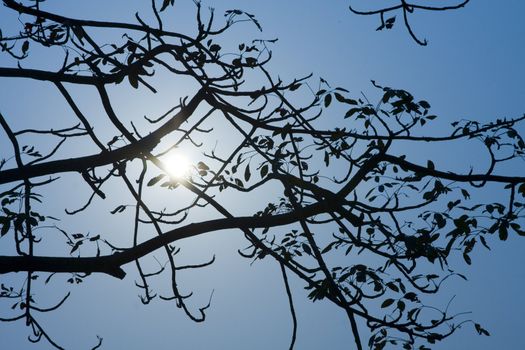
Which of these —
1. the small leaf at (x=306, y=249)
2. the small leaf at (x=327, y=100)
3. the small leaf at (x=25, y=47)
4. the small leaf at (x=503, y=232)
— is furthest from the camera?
the small leaf at (x=25, y=47)

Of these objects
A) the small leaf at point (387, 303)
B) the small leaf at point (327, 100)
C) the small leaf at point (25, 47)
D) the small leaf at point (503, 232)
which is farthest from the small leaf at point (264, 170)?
the small leaf at point (25, 47)

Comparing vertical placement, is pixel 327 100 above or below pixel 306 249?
above

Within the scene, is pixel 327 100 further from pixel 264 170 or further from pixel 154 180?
pixel 154 180

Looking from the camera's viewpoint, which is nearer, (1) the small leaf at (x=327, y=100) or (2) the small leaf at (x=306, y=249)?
(2) the small leaf at (x=306, y=249)

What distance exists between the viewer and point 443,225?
4.18 metres

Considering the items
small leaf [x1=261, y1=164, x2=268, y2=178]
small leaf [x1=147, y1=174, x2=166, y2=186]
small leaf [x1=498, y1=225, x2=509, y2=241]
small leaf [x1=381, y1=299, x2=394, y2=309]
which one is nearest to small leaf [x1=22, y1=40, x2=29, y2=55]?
small leaf [x1=147, y1=174, x2=166, y2=186]

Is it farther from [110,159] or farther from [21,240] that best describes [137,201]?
[21,240]

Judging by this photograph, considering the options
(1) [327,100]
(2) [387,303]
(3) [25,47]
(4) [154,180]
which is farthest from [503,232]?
(3) [25,47]

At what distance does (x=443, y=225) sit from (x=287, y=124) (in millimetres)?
1388

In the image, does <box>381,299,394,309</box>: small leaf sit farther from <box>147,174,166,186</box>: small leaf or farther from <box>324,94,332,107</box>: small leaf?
<box>147,174,166,186</box>: small leaf

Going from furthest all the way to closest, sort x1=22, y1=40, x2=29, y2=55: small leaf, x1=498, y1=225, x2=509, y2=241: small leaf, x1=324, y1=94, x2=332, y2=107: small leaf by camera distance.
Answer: x1=22, y1=40, x2=29, y2=55: small leaf < x1=324, y1=94, x2=332, y2=107: small leaf < x1=498, y1=225, x2=509, y2=241: small leaf

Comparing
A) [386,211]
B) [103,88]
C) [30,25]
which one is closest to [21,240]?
[103,88]

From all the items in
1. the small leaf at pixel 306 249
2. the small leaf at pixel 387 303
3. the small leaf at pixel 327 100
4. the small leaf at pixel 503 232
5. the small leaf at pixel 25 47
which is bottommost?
the small leaf at pixel 387 303

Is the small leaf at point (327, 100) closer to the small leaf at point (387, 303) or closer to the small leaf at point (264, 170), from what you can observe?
the small leaf at point (264, 170)
